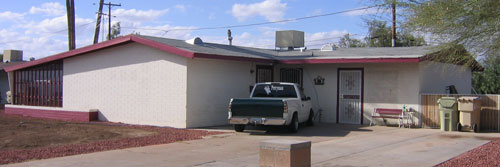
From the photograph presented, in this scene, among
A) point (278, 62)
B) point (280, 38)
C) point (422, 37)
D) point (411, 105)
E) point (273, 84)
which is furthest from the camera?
point (280, 38)

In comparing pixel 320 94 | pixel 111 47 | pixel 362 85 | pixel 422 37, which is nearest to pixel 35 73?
pixel 111 47

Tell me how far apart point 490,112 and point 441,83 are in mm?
4210

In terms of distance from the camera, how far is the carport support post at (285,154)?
7.28 m

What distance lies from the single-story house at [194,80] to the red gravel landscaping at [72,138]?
1353 mm

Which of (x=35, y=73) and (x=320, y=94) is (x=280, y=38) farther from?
(x=35, y=73)

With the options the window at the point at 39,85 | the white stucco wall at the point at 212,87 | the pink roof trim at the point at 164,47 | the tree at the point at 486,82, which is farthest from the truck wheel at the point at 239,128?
the tree at the point at 486,82

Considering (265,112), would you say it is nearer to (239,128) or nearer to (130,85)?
(239,128)

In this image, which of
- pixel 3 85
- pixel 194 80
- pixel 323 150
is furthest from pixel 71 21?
pixel 323 150

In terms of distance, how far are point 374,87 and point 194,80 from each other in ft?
23.0

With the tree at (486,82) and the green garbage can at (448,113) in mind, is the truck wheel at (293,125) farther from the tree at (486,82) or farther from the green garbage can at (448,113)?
the tree at (486,82)

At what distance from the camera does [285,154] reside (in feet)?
24.0

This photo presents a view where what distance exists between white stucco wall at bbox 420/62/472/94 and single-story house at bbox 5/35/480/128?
0.04m

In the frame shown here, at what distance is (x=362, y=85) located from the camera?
19.1 m

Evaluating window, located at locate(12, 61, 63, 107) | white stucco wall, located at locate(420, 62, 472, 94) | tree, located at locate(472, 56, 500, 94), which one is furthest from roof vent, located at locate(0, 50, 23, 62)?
tree, located at locate(472, 56, 500, 94)
